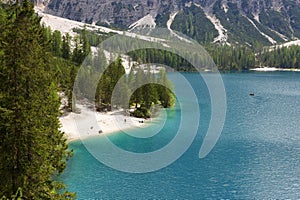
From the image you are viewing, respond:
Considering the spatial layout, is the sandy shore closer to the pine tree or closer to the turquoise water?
the turquoise water

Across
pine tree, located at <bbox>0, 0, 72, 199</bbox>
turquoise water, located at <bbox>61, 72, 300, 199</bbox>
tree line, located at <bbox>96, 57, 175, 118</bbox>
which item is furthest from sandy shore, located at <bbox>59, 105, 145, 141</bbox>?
pine tree, located at <bbox>0, 0, 72, 199</bbox>

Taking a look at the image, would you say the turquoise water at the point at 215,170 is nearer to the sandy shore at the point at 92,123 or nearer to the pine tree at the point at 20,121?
the sandy shore at the point at 92,123

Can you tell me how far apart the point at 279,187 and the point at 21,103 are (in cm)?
4118

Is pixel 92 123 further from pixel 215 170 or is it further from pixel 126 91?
pixel 215 170

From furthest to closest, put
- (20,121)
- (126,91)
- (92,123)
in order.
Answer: (126,91) < (92,123) < (20,121)

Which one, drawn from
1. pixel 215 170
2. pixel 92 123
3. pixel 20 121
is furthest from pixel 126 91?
pixel 20 121

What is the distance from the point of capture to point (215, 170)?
57031 mm

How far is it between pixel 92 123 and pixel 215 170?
3642 centimetres

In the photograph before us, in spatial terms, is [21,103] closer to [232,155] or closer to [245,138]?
[232,155]

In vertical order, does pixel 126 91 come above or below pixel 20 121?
below

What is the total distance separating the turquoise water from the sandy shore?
4272 millimetres

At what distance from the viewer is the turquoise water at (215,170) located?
48812mm

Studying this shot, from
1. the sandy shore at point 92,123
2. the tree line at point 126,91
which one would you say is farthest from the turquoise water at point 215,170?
the tree line at point 126,91

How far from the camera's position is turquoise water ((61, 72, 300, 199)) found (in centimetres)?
4881
